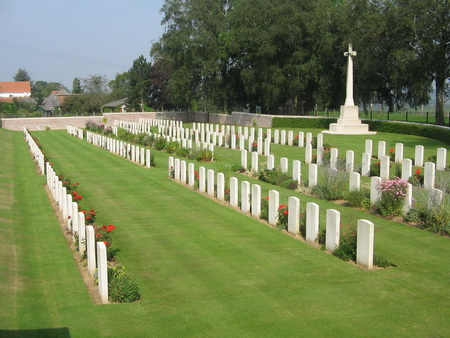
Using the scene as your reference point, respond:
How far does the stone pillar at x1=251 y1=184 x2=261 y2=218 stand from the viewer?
418 inches

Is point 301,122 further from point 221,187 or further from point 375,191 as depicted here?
point 375,191

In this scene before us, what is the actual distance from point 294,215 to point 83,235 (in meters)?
3.64

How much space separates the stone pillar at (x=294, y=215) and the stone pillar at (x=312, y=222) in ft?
1.32

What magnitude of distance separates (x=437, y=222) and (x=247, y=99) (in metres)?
41.3

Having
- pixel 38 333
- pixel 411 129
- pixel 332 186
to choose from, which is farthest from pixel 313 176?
pixel 411 129

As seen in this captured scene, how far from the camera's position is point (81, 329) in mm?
5715

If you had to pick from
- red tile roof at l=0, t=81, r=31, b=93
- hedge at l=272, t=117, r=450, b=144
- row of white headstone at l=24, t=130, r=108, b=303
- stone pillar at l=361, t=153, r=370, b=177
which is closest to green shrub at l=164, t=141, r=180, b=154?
row of white headstone at l=24, t=130, r=108, b=303

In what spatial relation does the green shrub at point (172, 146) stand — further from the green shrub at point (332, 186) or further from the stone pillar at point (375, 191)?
the stone pillar at point (375, 191)

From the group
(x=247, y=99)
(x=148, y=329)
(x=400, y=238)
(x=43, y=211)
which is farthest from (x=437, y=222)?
(x=247, y=99)

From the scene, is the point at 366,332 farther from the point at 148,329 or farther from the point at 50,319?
the point at 50,319

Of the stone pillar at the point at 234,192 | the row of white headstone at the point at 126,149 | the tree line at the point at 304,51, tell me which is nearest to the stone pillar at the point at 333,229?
the stone pillar at the point at 234,192

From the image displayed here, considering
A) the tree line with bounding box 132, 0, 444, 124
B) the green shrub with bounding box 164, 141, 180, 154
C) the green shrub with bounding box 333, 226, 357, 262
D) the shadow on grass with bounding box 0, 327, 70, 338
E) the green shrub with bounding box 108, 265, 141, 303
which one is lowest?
the shadow on grass with bounding box 0, 327, 70, 338

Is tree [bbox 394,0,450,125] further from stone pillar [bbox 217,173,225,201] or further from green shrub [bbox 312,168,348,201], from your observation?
stone pillar [bbox 217,173,225,201]

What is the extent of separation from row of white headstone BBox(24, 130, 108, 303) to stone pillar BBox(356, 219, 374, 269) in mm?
3618
